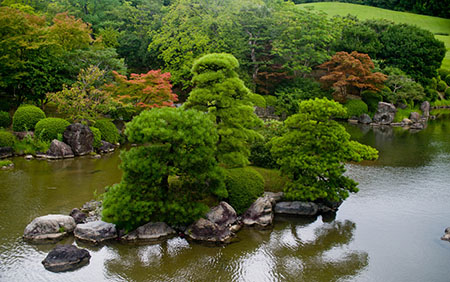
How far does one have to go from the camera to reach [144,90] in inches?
859

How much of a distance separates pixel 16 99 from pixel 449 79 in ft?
162

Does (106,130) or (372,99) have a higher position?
(372,99)

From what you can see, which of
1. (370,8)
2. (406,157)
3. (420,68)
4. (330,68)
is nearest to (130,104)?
(406,157)

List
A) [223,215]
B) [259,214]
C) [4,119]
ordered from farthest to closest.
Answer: [4,119] < [259,214] < [223,215]

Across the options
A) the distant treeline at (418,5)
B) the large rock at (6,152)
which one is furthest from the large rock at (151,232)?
the distant treeline at (418,5)

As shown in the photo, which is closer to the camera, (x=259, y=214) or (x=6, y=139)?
(x=259, y=214)

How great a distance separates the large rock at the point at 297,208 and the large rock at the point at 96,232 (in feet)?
19.0

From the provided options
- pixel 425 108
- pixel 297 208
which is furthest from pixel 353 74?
pixel 297 208

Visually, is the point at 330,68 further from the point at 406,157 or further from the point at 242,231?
the point at 242,231

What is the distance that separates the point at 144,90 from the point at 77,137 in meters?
4.90

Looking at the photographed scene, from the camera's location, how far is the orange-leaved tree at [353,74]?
112 ft

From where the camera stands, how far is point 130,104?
72.7 feet

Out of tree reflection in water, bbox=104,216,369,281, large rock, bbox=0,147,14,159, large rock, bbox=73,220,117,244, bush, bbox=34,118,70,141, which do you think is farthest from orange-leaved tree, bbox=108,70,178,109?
tree reflection in water, bbox=104,216,369,281

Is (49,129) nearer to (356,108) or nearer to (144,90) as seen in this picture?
(144,90)
